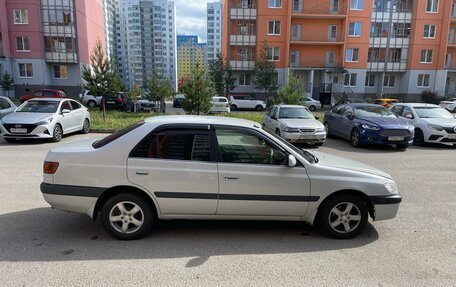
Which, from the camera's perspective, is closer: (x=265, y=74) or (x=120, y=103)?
(x=120, y=103)

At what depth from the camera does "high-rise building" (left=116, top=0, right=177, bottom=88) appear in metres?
97.9

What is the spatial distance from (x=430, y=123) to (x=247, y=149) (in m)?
10.6

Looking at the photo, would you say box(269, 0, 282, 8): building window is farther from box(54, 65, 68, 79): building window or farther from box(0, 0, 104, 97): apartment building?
box(54, 65, 68, 79): building window

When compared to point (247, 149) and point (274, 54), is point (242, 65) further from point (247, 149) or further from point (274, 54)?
point (247, 149)

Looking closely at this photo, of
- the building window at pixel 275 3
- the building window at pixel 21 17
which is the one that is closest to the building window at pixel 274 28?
the building window at pixel 275 3

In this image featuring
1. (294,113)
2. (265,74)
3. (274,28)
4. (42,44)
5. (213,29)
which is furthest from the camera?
(213,29)

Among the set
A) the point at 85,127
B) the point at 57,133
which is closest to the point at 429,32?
the point at 85,127

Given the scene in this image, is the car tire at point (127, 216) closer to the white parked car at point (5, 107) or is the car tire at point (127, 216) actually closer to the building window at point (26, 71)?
the white parked car at point (5, 107)

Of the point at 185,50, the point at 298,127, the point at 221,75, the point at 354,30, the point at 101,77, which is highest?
the point at 185,50

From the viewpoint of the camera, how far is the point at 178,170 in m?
3.67

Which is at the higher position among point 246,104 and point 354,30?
point 354,30

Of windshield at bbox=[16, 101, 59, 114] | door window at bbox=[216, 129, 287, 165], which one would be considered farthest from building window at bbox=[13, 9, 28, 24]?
door window at bbox=[216, 129, 287, 165]

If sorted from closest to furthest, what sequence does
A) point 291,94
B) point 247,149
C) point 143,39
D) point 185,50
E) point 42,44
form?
1. point 247,149
2. point 291,94
3. point 42,44
4. point 143,39
5. point 185,50

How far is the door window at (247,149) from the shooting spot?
150 inches
